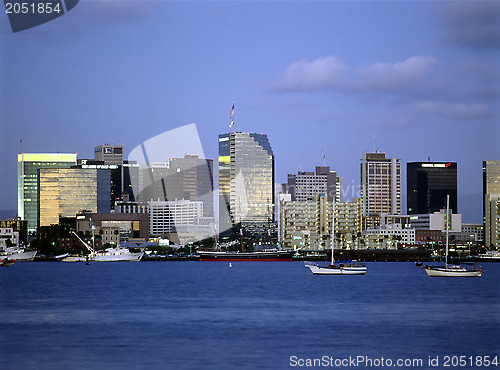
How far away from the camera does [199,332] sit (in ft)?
134

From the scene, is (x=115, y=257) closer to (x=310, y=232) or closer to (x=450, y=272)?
(x=310, y=232)

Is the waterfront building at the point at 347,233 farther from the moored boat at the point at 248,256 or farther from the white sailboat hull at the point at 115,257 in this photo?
the white sailboat hull at the point at 115,257

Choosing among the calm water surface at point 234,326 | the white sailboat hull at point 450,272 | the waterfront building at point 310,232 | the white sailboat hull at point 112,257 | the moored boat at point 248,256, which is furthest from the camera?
the waterfront building at point 310,232

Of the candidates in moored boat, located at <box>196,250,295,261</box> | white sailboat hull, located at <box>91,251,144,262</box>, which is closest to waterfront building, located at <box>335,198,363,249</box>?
moored boat, located at <box>196,250,295,261</box>

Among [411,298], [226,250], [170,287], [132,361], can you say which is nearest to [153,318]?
[132,361]

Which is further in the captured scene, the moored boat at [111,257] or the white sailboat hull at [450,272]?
the moored boat at [111,257]

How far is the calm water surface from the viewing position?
3378 cm

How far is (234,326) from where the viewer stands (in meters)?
43.2

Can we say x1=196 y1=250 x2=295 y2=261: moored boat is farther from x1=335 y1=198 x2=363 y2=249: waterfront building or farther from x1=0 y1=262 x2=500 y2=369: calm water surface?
x1=0 y1=262 x2=500 y2=369: calm water surface

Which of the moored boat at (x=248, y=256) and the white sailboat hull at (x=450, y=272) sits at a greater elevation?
the white sailboat hull at (x=450, y=272)

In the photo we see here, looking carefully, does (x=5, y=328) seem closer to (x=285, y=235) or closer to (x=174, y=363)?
(x=174, y=363)

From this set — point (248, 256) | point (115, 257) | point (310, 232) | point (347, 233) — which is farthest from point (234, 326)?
point (347, 233)

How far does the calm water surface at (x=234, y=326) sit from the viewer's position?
3378 centimetres

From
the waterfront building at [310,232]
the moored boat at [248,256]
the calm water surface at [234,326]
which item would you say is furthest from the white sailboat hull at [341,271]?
the waterfront building at [310,232]
